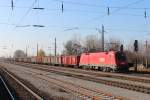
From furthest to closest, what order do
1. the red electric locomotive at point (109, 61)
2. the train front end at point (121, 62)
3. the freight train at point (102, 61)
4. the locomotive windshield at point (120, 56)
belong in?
the locomotive windshield at point (120, 56), the freight train at point (102, 61), the red electric locomotive at point (109, 61), the train front end at point (121, 62)

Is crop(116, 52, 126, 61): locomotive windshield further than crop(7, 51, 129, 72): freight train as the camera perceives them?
Yes

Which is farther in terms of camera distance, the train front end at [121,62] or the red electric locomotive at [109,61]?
the red electric locomotive at [109,61]

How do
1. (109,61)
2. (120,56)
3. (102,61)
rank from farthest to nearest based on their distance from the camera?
1. (102,61)
2. (120,56)
3. (109,61)

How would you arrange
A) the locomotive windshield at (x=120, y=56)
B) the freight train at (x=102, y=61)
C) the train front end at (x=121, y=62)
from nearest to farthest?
the train front end at (x=121, y=62), the freight train at (x=102, y=61), the locomotive windshield at (x=120, y=56)

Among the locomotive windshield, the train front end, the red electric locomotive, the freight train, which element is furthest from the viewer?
the locomotive windshield

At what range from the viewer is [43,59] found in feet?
337

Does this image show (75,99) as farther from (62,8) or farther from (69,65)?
(69,65)

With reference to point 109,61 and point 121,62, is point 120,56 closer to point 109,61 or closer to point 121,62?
point 121,62

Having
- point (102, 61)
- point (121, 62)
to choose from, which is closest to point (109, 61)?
point (121, 62)

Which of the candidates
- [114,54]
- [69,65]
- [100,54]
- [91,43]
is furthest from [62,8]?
[91,43]

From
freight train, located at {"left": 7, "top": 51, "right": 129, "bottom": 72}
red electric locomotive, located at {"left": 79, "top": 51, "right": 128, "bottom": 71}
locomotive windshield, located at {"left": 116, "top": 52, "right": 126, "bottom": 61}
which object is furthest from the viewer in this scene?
locomotive windshield, located at {"left": 116, "top": 52, "right": 126, "bottom": 61}

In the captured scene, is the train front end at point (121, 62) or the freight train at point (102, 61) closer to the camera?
the train front end at point (121, 62)

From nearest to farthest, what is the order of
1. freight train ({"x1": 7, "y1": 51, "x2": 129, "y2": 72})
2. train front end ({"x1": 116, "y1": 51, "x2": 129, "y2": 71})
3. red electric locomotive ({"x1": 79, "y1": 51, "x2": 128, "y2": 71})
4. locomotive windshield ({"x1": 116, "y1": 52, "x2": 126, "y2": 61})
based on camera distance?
train front end ({"x1": 116, "y1": 51, "x2": 129, "y2": 71}) < red electric locomotive ({"x1": 79, "y1": 51, "x2": 128, "y2": 71}) < freight train ({"x1": 7, "y1": 51, "x2": 129, "y2": 72}) < locomotive windshield ({"x1": 116, "y1": 52, "x2": 126, "y2": 61})

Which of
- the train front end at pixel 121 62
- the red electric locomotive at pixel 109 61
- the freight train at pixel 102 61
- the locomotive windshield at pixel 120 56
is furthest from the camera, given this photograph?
the locomotive windshield at pixel 120 56
